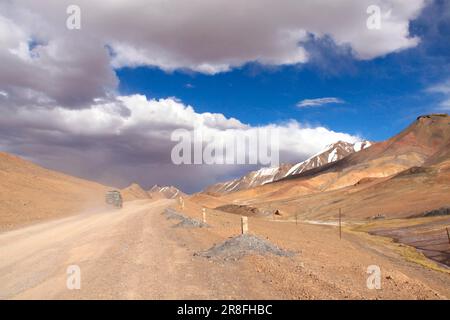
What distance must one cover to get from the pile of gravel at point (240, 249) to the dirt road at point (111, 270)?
85 centimetres

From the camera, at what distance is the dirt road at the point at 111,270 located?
10133 mm

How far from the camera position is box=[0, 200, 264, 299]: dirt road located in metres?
10.1

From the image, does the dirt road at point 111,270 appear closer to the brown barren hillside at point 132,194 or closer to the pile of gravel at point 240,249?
the pile of gravel at point 240,249

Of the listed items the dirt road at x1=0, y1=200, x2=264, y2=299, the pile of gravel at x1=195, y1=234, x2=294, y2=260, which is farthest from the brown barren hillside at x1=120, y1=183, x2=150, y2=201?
the pile of gravel at x1=195, y1=234, x2=294, y2=260

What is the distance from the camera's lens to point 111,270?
41.1ft

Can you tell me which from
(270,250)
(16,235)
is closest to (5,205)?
(16,235)

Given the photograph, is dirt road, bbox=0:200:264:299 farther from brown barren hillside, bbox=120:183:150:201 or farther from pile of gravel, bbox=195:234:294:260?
brown barren hillside, bbox=120:183:150:201

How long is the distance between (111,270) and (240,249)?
473 centimetres

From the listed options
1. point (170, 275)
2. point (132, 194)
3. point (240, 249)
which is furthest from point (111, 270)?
point (132, 194)

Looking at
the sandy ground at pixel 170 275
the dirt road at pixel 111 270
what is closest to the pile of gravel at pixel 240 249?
the sandy ground at pixel 170 275

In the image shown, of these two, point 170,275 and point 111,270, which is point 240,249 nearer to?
point 170,275

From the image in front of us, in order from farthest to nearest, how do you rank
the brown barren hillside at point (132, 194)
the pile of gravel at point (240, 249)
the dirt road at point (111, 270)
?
the brown barren hillside at point (132, 194) < the pile of gravel at point (240, 249) < the dirt road at point (111, 270)
